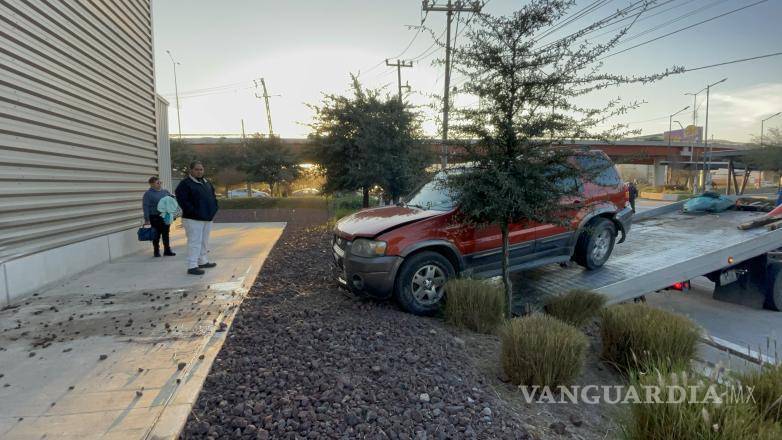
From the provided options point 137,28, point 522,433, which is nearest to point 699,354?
point 522,433

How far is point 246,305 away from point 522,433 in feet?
11.8

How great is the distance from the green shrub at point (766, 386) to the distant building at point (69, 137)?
7256 mm

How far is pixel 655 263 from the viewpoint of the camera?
6.14 m

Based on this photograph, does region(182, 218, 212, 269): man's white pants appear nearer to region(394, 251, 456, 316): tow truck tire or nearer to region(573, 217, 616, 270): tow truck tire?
region(394, 251, 456, 316): tow truck tire

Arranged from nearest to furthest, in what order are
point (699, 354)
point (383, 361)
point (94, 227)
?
point (383, 361) < point (699, 354) < point (94, 227)

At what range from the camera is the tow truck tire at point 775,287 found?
22.6ft

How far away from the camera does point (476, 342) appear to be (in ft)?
14.5

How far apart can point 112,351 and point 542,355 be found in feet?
12.0

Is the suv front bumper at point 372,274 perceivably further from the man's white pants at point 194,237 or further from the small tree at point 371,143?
the small tree at point 371,143

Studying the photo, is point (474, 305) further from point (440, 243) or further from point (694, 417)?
point (694, 417)

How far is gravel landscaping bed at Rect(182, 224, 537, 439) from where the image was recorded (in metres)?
2.68

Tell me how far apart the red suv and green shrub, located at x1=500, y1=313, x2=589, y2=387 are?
158 centimetres

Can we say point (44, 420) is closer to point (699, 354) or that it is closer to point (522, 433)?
point (522, 433)


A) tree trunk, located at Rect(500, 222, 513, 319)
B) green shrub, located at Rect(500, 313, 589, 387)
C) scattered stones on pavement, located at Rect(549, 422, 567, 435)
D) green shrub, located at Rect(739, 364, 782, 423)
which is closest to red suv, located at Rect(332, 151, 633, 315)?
tree trunk, located at Rect(500, 222, 513, 319)
